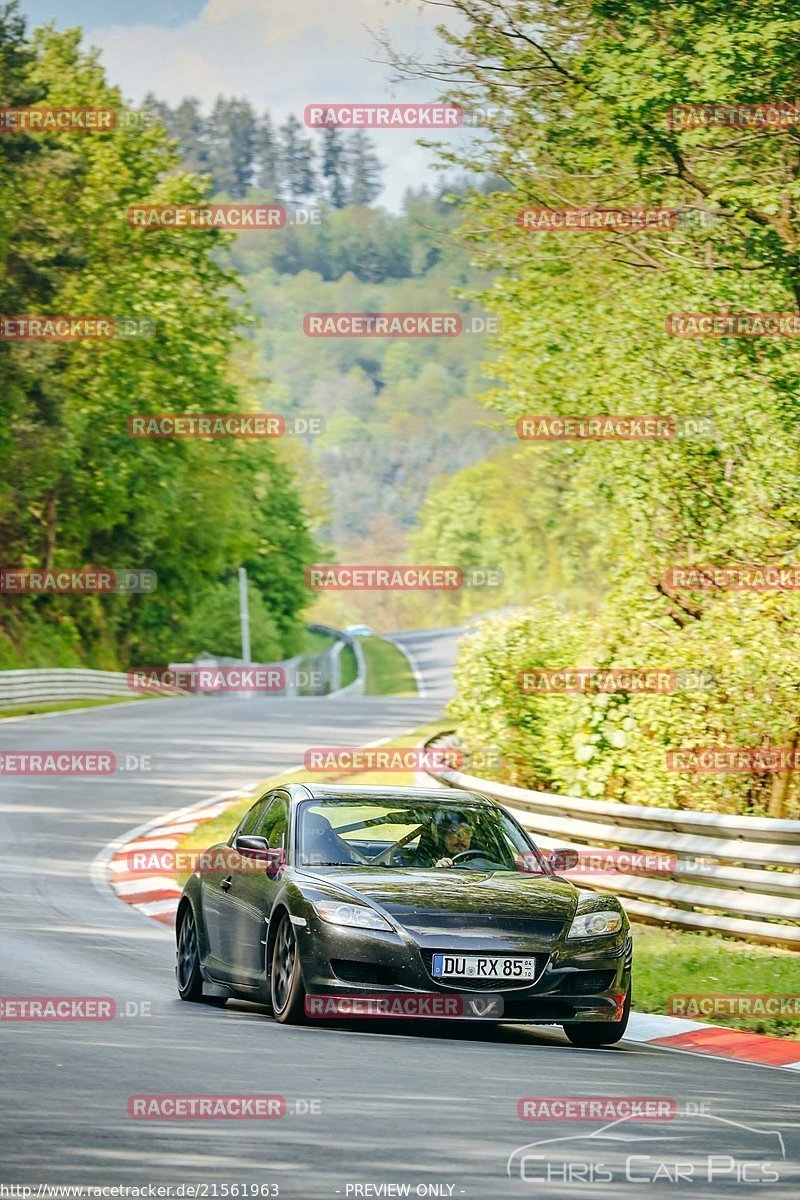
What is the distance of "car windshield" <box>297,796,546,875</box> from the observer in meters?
10.1

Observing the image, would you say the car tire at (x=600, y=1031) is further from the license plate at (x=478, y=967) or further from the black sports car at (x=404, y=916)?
the license plate at (x=478, y=967)

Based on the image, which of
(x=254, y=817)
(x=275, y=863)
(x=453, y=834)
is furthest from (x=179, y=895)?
(x=275, y=863)

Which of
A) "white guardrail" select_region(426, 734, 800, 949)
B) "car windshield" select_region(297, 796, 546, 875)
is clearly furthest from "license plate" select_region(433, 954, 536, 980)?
"white guardrail" select_region(426, 734, 800, 949)

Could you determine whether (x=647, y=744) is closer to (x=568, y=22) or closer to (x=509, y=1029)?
(x=509, y=1029)

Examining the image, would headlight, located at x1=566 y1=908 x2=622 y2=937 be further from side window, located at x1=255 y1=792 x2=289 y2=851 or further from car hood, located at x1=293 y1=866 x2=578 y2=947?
side window, located at x1=255 y1=792 x2=289 y2=851

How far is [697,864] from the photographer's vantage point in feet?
43.8

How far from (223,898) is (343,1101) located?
386 centimetres

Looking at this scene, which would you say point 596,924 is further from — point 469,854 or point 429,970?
point 469,854

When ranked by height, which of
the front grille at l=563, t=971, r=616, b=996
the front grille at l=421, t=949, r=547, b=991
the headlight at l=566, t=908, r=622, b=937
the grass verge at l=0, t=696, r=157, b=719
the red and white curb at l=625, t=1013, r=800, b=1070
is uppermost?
the headlight at l=566, t=908, r=622, b=937

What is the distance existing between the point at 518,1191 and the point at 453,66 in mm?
18283

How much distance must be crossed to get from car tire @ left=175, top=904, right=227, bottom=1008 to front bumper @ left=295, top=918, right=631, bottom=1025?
1770mm

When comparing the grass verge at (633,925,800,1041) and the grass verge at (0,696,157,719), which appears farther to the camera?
the grass verge at (0,696,157,719)

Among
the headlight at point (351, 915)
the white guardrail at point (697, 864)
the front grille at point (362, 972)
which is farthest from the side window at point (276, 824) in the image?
the white guardrail at point (697, 864)

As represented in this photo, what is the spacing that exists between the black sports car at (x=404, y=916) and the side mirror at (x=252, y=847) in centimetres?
1
